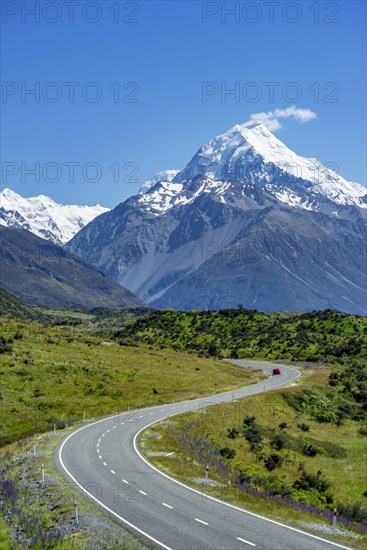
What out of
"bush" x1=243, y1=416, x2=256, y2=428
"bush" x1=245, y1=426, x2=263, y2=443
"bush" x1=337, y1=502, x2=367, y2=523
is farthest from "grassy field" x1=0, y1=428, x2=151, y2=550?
"bush" x1=243, y1=416, x2=256, y2=428

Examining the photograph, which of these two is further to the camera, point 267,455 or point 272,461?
point 267,455

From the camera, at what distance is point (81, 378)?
73812mm

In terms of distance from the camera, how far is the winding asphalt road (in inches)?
984

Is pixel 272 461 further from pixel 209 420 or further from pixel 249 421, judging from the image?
pixel 249 421

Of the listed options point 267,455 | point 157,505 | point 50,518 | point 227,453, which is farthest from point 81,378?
point 50,518

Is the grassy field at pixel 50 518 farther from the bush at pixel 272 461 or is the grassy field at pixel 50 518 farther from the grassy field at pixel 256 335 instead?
the grassy field at pixel 256 335

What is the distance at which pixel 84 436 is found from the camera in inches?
1930

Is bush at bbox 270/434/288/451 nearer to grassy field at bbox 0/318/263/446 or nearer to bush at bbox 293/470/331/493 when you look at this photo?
bush at bbox 293/470/331/493

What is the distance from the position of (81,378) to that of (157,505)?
45825mm

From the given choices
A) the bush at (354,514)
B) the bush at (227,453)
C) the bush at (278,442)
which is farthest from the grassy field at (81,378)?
the bush at (354,514)

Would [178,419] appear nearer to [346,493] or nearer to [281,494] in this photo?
[346,493]

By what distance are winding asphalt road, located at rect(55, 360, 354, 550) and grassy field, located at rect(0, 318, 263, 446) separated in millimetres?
11830

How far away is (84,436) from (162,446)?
8.47 meters

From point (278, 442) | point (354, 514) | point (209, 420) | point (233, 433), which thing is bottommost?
point (354, 514)
